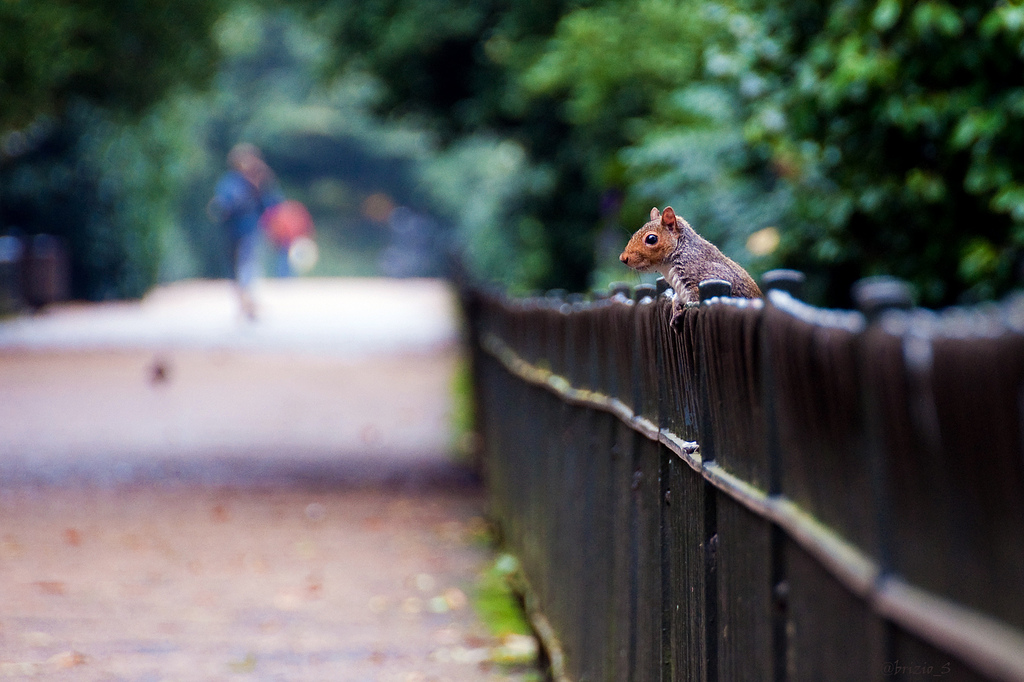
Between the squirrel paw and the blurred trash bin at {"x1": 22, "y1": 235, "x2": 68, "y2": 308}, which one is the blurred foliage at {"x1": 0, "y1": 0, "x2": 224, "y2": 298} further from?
the squirrel paw

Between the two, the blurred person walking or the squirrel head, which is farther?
the blurred person walking

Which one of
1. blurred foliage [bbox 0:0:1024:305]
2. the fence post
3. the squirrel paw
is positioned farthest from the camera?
blurred foliage [bbox 0:0:1024:305]

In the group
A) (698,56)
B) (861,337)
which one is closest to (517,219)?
(698,56)

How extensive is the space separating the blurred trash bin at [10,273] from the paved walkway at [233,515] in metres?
2.12

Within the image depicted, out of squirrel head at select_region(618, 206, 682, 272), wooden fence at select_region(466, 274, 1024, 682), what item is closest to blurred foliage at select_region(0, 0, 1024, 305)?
squirrel head at select_region(618, 206, 682, 272)

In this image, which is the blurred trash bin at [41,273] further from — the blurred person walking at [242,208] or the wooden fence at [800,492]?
the wooden fence at [800,492]

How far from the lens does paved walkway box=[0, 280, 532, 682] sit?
5.93 meters

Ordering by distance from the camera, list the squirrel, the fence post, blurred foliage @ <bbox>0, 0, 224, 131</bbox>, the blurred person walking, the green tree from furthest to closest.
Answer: the blurred person walking, blurred foliage @ <bbox>0, 0, 224, 131</bbox>, the green tree, the squirrel, the fence post

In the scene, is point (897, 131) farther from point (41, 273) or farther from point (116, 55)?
point (116, 55)

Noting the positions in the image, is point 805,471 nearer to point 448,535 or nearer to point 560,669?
point 560,669

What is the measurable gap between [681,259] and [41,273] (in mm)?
21407

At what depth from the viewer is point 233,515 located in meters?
9.19

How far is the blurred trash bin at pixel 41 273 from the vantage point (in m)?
22.9

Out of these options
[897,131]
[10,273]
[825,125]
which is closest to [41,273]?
[10,273]
